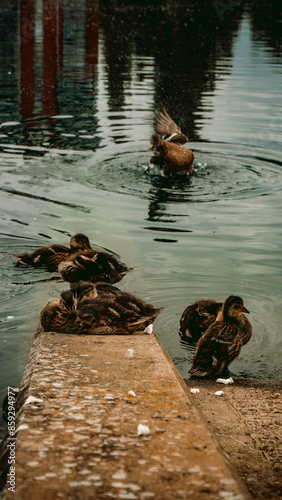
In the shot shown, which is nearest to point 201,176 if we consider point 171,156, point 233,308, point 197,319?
point 171,156

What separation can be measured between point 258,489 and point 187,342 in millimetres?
2658

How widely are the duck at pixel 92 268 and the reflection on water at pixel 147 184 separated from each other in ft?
0.41

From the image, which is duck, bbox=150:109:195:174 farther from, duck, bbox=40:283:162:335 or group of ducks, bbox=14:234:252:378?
duck, bbox=40:283:162:335

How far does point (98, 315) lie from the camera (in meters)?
6.29

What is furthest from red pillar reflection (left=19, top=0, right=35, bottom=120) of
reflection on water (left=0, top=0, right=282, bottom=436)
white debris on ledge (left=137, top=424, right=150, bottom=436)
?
white debris on ledge (left=137, top=424, right=150, bottom=436)

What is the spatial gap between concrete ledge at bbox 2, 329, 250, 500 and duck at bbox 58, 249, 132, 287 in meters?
2.38

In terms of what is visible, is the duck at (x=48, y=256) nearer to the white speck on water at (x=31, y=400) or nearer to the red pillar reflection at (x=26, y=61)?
the white speck on water at (x=31, y=400)

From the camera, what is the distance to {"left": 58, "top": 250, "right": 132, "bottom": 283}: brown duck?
798 centimetres

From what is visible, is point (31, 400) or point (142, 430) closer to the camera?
point (142, 430)

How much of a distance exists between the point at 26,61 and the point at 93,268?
19047 millimetres

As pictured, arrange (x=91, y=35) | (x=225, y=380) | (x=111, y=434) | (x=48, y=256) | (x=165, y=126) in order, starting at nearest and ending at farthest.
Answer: (x=111, y=434) → (x=225, y=380) → (x=48, y=256) → (x=165, y=126) → (x=91, y=35)

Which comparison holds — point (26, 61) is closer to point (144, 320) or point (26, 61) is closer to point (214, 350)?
point (144, 320)

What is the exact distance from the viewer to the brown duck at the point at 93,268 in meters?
7.98

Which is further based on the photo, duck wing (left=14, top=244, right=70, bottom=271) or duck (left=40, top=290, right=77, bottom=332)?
duck wing (left=14, top=244, right=70, bottom=271)
